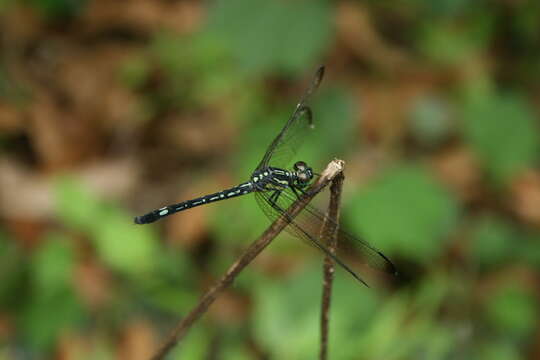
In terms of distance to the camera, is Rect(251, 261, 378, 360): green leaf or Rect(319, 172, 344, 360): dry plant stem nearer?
Rect(319, 172, 344, 360): dry plant stem

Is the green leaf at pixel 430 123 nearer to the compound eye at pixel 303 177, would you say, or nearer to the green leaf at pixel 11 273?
the compound eye at pixel 303 177

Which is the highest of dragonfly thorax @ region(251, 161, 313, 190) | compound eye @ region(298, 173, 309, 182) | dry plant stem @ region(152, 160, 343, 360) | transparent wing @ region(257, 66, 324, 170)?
transparent wing @ region(257, 66, 324, 170)

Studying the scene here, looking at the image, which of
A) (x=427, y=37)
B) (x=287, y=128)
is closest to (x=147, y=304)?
(x=287, y=128)

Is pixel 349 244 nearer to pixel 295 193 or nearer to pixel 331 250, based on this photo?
pixel 295 193

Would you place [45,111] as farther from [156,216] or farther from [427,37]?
[427,37]

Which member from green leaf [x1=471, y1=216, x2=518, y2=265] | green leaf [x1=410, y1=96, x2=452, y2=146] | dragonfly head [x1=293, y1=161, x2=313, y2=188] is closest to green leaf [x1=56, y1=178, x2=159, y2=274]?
dragonfly head [x1=293, y1=161, x2=313, y2=188]

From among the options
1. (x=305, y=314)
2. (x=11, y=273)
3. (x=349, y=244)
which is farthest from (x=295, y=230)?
(x=11, y=273)

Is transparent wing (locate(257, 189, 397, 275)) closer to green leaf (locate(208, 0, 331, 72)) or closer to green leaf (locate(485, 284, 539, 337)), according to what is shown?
green leaf (locate(208, 0, 331, 72))
